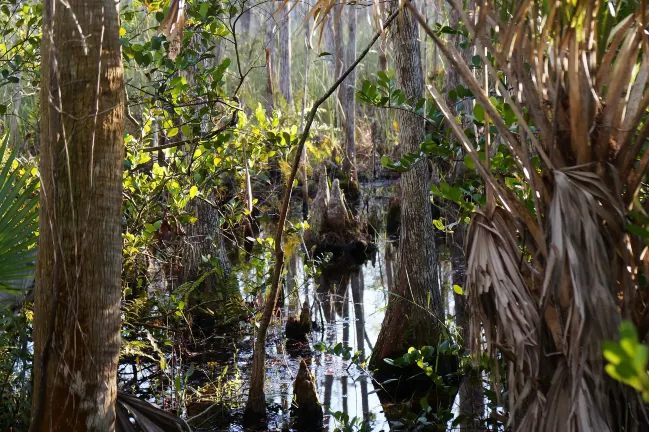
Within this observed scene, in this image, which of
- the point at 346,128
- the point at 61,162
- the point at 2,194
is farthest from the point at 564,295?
the point at 346,128

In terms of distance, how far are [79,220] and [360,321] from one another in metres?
5.68

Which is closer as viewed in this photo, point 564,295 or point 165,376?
point 564,295

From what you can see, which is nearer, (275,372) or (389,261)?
(275,372)

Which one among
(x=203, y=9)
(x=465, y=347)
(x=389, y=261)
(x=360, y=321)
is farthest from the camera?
(x=389, y=261)

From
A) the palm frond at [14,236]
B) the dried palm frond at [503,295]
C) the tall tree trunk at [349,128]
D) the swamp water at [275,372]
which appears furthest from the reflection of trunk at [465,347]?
the tall tree trunk at [349,128]

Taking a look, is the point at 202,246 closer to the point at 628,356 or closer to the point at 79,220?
the point at 79,220

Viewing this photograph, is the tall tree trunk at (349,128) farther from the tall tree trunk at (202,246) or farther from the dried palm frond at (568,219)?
the dried palm frond at (568,219)

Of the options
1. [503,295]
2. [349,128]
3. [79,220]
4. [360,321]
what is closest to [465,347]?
[360,321]

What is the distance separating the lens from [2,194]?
133 inches

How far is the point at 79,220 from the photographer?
8.73 ft

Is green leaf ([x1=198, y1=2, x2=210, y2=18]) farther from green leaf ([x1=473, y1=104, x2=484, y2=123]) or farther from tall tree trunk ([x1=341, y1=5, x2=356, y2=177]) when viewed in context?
tall tree trunk ([x1=341, y1=5, x2=356, y2=177])

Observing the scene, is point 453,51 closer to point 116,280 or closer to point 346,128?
point 116,280

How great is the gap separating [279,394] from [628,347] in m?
5.10

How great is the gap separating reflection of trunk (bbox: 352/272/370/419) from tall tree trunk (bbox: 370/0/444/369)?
10.9 inches
